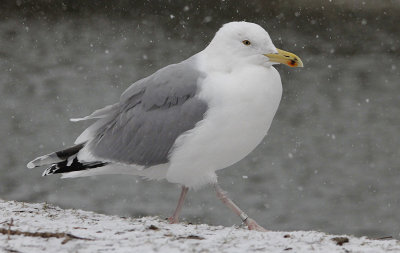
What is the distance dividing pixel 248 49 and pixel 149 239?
6.19ft

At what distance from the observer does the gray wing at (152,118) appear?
596cm

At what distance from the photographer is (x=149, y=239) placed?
16.3ft

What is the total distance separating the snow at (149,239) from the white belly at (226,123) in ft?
1.60

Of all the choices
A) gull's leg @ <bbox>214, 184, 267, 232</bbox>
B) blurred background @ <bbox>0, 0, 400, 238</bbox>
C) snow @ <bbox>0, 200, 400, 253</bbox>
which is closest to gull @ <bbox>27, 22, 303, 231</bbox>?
gull's leg @ <bbox>214, 184, 267, 232</bbox>

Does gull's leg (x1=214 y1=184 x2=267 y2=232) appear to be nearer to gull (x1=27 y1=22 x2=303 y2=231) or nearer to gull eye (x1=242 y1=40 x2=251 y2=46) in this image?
gull (x1=27 y1=22 x2=303 y2=231)

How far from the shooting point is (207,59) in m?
6.08

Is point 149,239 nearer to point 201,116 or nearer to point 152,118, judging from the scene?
point 201,116

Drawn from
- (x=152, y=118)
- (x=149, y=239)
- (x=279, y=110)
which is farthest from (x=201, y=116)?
(x=279, y=110)

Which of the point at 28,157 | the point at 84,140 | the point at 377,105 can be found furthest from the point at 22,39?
the point at 84,140

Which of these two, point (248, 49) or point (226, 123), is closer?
point (226, 123)

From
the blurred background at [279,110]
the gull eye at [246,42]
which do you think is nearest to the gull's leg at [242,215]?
the gull eye at [246,42]

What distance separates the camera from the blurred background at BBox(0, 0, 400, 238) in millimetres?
15875

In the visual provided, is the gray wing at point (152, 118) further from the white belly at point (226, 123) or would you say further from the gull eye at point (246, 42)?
the gull eye at point (246, 42)

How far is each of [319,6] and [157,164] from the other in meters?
24.3
